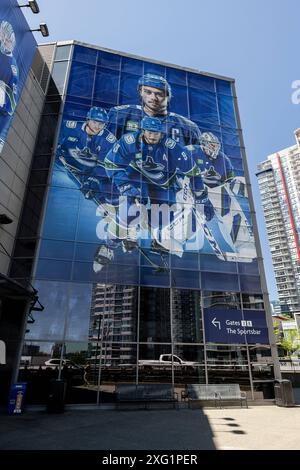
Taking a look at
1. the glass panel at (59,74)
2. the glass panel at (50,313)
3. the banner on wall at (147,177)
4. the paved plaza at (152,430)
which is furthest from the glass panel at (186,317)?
the glass panel at (59,74)

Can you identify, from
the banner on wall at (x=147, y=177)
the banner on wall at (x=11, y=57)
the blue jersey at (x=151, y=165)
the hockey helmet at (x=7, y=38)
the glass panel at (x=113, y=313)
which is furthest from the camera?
the blue jersey at (x=151, y=165)

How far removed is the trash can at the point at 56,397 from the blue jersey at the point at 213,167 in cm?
1431

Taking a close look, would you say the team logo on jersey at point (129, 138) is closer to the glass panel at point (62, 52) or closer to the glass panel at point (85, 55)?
the glass panel at point (85, 55)

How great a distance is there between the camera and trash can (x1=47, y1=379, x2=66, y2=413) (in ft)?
40.6

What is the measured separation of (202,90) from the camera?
23219 millimetres

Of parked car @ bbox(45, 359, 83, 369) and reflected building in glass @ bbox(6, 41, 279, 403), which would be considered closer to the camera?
parked car @ bbox(45, 359, 83, 369)

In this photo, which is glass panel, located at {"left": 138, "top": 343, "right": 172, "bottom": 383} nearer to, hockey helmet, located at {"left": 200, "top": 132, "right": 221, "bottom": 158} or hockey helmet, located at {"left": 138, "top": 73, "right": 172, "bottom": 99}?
hockey helmet, located at {"left": 200, "top": 132, "right": 221, "bottom": 158}

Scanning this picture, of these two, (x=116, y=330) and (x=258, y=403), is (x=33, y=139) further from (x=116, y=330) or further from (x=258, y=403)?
(x=258, y=403)

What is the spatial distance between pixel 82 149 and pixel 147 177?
4.29 m

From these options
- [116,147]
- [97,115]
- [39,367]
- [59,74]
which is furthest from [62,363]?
[59,74]

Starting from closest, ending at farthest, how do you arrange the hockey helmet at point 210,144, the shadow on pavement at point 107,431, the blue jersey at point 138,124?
the shadow on pavement at point 107,431
the blue jersey at point 138,124
the hockey helmet at point 210,144

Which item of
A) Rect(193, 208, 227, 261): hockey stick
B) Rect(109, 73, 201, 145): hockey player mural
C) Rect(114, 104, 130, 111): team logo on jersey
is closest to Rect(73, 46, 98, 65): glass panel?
Rect(109, 73, 201, 145): hockey player mural

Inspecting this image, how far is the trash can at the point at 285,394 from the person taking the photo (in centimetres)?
1444

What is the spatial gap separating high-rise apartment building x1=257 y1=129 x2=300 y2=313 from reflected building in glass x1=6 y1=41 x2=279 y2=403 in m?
110
